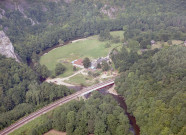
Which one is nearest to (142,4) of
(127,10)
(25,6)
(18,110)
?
(127,10)

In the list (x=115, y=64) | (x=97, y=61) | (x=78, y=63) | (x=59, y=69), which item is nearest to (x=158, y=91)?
(x=115, y=64)

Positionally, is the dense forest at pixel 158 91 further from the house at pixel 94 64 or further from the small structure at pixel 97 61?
the small structure at pixel 97 61

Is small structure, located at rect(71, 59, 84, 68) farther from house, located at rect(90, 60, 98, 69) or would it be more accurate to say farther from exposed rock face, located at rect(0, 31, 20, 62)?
exposed rock face, located at rect(0, 31, 20, 62)

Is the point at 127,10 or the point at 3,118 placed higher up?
the point at 127,10

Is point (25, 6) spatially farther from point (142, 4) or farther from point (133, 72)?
point (133, 72)

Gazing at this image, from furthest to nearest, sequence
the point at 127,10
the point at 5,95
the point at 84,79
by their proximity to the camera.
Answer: the point at 127,10 < the point at 84,79 < the point at 5,95

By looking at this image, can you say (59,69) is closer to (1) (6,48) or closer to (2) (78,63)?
(2) (78,63)

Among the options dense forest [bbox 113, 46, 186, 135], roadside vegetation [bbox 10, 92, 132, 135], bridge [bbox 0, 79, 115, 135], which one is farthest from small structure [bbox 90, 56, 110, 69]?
roadside vegetation [bbox 10, 92, 132, 135]

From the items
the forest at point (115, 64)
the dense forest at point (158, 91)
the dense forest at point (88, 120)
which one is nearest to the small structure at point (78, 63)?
the forest at point (115, 64)
